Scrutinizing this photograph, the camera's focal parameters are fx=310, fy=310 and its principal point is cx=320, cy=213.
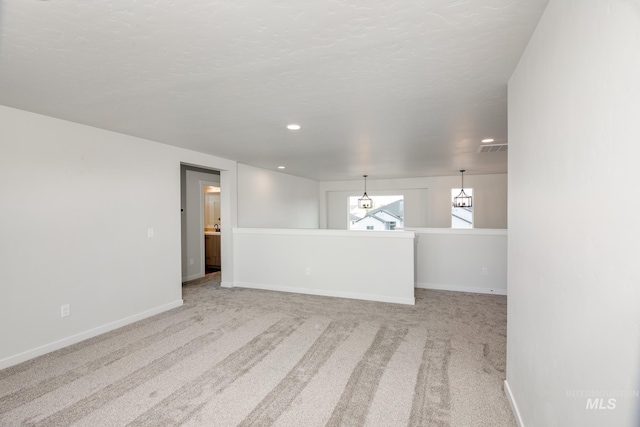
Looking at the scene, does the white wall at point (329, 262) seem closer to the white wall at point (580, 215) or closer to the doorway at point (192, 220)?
the doorway at point (192, 220)

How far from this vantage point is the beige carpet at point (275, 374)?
2.01 meters

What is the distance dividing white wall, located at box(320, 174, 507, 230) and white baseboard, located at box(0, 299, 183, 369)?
19.9 ft

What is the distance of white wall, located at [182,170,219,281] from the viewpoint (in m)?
6.16

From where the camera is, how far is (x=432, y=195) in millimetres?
8141

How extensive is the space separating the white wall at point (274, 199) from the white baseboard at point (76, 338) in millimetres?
2257

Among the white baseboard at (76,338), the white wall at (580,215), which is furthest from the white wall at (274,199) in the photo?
the white wall at (580,215)

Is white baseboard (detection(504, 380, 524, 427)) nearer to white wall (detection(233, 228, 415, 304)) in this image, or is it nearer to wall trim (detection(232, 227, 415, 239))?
white wall (detection(233, 228, 415, 304))

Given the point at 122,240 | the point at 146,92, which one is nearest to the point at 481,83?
the point at 146,92

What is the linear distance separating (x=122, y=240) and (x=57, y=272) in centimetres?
71

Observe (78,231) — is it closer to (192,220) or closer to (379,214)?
(192,220)

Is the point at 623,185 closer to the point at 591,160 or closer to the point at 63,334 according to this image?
the point at 591,160

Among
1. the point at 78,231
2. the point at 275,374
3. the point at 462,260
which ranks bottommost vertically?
the point at 275,374

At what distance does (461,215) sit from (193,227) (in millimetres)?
6731

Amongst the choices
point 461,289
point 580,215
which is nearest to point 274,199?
point 461,289
